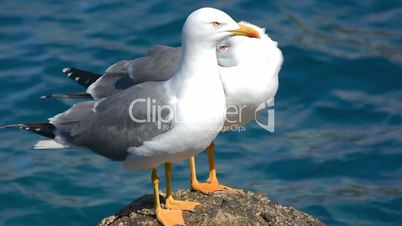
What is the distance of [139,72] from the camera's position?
7012 mm

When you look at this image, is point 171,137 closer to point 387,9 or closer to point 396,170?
point 396,170

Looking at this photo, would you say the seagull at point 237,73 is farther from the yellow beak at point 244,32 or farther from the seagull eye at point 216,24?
the seagull eye at point 216,24

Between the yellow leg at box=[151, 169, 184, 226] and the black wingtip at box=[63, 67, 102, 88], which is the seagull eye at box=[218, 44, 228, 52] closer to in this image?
the yellow leg at box=[151, 169, 184, 226]

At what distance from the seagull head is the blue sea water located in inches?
142

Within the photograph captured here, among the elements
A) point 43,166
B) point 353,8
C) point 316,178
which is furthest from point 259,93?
point 353,8

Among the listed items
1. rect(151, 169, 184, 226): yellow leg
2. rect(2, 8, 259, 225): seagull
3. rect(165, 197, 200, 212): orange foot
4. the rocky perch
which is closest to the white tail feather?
rect(2, 8, 259, 225): seagull

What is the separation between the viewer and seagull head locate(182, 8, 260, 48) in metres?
5.82

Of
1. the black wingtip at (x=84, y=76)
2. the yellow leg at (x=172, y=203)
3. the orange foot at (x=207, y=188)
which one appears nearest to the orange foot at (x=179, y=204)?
the yellow leg at (x=172, y=203)

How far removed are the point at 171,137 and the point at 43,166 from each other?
427 cm

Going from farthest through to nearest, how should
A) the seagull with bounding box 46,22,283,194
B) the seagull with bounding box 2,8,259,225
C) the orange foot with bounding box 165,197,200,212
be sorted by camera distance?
the seagull with bounding box 46,22,283,194, the orange foot with bounding box 165,197,200,212, the seagull with bounding box 2,8,259,225

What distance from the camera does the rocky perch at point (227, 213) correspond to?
19.9ft

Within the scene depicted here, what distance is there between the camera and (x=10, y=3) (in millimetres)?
12930

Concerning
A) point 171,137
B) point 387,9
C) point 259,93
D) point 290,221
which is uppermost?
point 387,9

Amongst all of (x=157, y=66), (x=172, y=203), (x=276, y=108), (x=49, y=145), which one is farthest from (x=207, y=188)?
(x=276, y=108)
